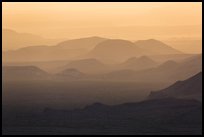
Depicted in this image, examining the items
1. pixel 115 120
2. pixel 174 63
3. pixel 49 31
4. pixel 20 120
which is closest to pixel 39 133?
pixel 20 120

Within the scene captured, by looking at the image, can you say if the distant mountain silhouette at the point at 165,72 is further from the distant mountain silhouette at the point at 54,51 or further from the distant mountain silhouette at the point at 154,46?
the distant mountain silhouette at the point at 54,51

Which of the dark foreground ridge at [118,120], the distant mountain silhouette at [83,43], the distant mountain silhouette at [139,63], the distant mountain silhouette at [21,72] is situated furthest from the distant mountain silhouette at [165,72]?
the distant mountain silhouette at [21,72]

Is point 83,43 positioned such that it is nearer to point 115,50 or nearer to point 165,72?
point 115,50

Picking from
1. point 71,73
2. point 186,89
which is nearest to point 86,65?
point 71,73

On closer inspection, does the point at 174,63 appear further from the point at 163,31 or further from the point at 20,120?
the point at 20,120

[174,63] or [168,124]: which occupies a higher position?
[174,63]

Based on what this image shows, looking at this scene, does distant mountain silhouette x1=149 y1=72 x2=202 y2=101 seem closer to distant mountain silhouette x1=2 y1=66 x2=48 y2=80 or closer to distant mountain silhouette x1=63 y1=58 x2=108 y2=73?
distant mountain silhouette x1=63 y1=58 x2=108 y2=73
